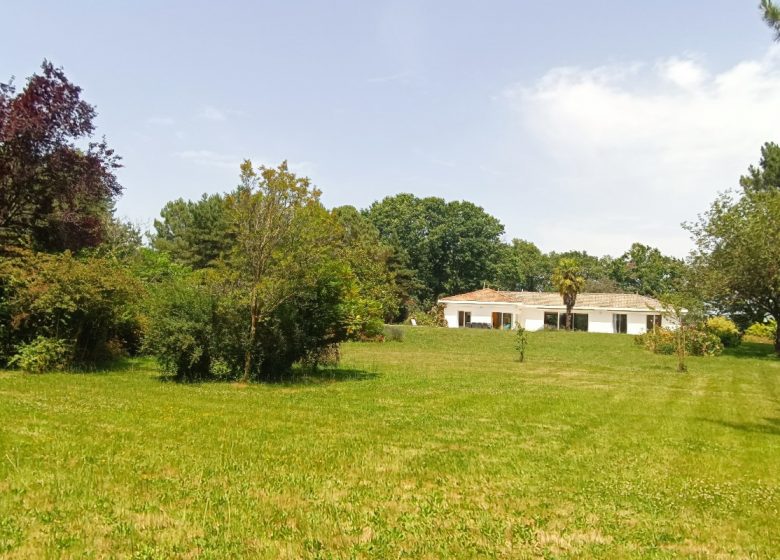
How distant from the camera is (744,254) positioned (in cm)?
3525

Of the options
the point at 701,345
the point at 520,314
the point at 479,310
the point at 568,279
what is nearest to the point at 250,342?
the point at 701,345

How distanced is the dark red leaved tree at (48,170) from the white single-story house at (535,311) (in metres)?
46.5

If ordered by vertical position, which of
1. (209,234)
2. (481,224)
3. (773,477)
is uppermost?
(481,224)

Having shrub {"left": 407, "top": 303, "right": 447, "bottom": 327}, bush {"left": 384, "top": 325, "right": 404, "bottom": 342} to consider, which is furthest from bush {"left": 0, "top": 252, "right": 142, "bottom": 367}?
shrub {"left": 407, "top": 303, "right": 447, "bottom": 327}

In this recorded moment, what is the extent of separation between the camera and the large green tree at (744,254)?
1359 inches

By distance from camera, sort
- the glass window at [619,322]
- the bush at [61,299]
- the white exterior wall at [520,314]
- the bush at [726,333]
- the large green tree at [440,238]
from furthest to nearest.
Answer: the large green tree at [440,238]
the white exterior wall at [520,314]
the glass window at [619,322]
the bush at [726,333]
the bush at [61,299]

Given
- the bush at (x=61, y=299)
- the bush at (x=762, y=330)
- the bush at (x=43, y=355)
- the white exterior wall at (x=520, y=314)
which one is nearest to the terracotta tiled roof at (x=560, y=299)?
the white exterior wall at (x=520, y=314)

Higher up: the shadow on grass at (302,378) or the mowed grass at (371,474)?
the shadow on grass at (302,378)

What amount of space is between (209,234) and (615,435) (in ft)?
146

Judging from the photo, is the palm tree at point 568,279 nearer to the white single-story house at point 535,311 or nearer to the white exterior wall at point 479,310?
the white single-story house at point 535,311

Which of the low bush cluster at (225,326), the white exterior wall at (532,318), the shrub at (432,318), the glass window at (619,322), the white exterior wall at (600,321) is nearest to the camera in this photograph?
the low bush cluster at (225,326)

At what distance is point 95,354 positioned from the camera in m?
17.3

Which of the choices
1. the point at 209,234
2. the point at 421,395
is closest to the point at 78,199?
the point at 421,395

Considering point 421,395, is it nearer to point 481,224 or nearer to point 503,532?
point 503,532
